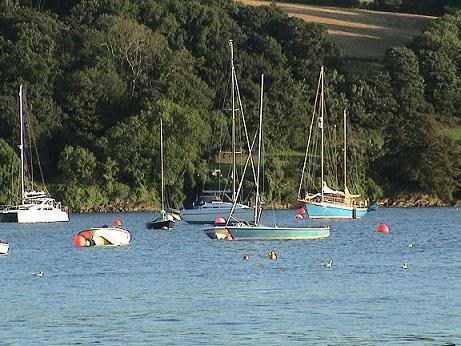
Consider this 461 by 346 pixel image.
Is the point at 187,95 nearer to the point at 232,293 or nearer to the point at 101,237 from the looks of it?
the point at 101,237

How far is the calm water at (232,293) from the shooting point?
3356 cm

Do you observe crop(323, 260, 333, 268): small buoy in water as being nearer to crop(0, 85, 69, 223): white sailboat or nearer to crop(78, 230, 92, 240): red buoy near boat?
crop(78, 230, 92, 240): red buoy near boat

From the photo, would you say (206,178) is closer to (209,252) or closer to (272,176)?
(272,176)

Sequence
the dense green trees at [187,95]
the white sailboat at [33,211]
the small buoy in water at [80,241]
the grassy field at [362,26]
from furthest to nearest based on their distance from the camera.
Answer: the grassy field at [362,26]
the dense green trees at [187,95]
the white sailboat at [33,211]
the small buoy in water at [80,241]

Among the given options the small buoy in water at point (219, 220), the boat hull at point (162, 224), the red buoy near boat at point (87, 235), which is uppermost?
the red buoy near boat at point (87, 235)

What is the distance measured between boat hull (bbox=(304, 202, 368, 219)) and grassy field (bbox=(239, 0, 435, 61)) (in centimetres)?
4256

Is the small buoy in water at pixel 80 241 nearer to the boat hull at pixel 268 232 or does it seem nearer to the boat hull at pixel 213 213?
the boat hull at pixel 268 232

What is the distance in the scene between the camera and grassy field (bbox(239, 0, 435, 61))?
13525 centimetres

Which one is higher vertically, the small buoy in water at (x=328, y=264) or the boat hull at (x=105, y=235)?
the small buoy in water at (x=328, y=264)

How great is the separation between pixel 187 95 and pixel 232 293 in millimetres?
74040

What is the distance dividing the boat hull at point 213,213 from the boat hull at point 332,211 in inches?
342

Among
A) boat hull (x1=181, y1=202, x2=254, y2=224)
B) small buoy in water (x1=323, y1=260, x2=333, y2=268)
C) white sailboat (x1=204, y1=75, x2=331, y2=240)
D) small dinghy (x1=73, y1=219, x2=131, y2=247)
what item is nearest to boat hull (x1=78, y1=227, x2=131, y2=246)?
small dinghy (x1=73, y1=219, x2=131, y2=247)

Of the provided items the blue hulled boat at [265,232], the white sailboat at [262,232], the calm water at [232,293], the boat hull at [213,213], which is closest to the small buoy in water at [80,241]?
the calm water at [232,293]

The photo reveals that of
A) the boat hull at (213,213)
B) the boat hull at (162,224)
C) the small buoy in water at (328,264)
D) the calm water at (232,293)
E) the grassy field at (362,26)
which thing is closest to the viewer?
the calm water at (232,293)
